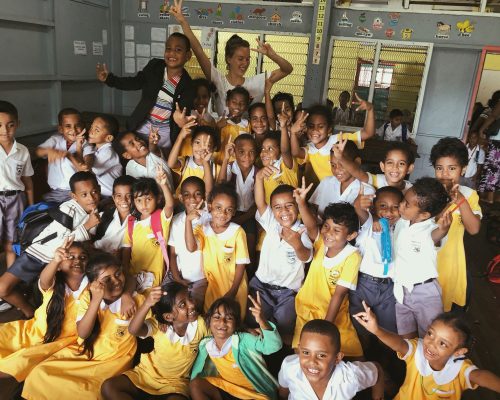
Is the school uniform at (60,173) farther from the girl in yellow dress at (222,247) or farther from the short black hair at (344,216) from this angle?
the short black hair at (344,216)

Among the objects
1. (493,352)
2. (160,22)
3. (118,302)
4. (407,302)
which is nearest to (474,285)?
(493,352)

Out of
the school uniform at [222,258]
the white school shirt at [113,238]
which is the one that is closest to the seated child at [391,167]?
the school uniform at [222,258]

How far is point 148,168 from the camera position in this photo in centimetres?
286

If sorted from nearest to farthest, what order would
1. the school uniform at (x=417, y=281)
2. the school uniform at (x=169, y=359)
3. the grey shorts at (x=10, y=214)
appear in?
the school uniform at (x=169, y=359), the school uniform at (x=417, y=281), the grey shorts at (x=10, y=214)

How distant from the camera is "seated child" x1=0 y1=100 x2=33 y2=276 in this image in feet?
8.71

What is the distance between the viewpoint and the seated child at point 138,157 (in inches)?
113

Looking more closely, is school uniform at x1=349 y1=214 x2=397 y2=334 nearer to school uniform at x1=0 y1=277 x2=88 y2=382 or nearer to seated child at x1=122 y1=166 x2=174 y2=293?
seated child at x1=122 y1=166 x2=174 y2=293

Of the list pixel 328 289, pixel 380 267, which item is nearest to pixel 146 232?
pixel 328 289

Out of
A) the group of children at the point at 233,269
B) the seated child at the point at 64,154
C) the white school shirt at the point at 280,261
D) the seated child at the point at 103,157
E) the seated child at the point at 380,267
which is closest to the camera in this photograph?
the group of children at the point at 233,269

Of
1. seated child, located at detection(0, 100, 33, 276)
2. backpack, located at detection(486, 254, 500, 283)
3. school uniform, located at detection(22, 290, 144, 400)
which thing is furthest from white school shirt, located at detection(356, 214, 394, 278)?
seated child, located at detection(0, 100, 33, 276)

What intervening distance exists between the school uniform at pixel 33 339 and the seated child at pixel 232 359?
68 centimetres

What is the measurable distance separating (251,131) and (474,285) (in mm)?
2254

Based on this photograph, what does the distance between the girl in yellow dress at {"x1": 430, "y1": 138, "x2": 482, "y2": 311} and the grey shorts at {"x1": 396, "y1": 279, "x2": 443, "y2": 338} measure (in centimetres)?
26

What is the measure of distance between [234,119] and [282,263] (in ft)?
4.41
